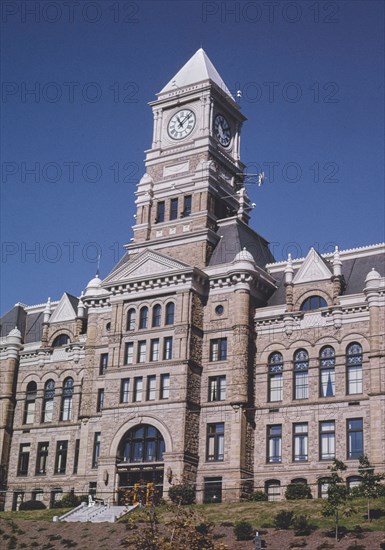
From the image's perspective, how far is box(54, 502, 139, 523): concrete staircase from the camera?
54.8 meters

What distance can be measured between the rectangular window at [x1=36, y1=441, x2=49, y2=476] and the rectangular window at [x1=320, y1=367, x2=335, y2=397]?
23.7m

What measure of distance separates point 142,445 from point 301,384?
11.7m

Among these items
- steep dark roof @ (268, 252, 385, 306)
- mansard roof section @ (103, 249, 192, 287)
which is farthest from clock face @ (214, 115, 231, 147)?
steep dark roof @ (268, 252, 385, 306)

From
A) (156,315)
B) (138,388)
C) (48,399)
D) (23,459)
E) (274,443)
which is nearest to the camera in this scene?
(274,443)

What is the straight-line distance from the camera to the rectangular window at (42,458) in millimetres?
70875

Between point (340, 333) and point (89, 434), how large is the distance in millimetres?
20387

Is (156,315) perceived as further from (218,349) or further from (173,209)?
→ (173,209)

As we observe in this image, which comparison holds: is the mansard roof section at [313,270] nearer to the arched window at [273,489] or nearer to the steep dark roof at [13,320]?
the arched window at [273,489]

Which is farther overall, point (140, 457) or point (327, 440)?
point (140, 457)

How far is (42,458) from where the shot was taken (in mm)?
71562

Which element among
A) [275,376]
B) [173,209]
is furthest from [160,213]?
[275,376]

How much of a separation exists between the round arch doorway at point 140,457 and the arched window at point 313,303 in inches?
534

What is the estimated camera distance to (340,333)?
61.0 m

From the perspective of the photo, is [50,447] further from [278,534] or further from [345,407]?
[278,534]
